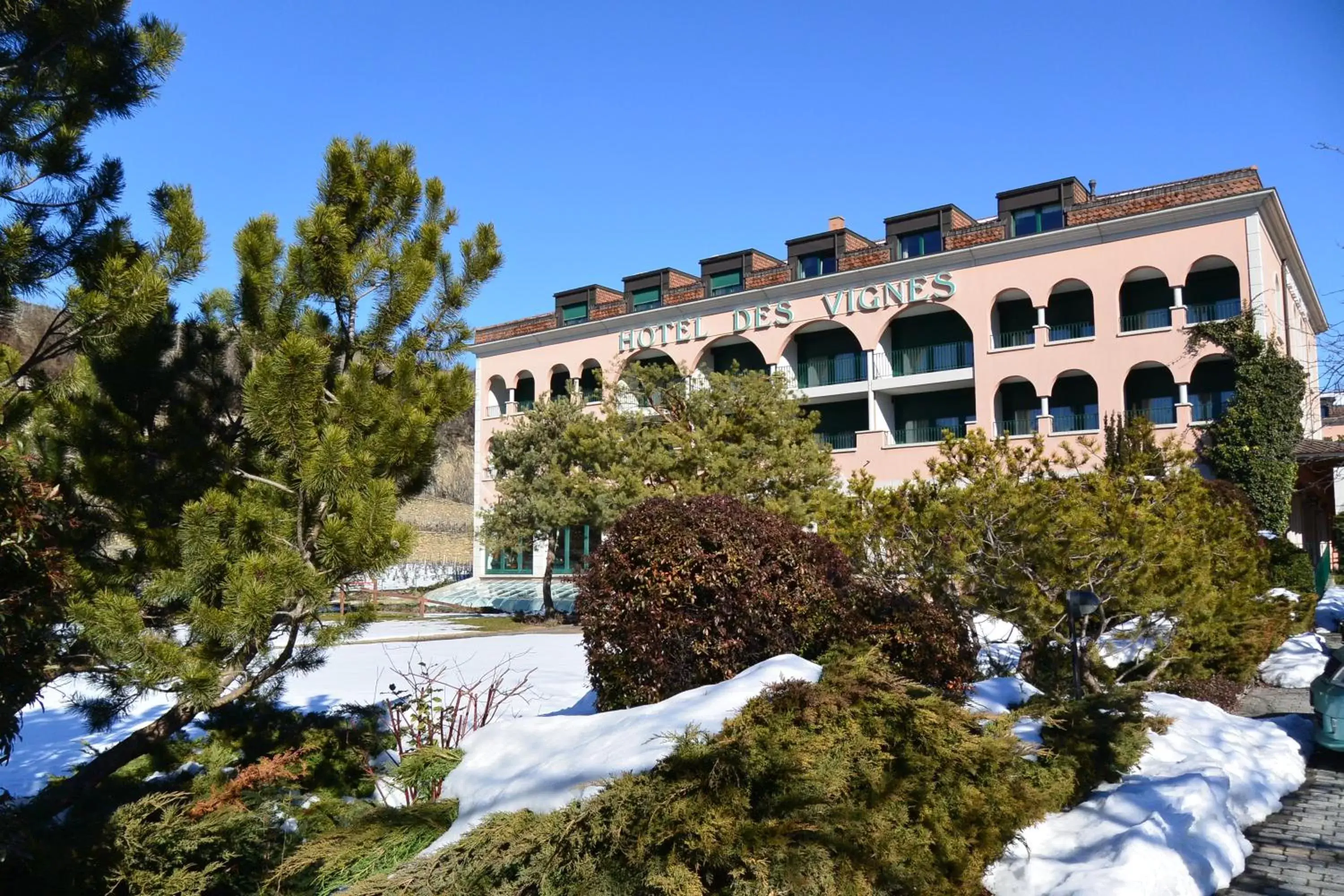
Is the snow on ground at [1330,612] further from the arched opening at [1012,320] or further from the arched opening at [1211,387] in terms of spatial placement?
the arched opening at [1012,320]

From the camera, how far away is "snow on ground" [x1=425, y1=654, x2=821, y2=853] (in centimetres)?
481

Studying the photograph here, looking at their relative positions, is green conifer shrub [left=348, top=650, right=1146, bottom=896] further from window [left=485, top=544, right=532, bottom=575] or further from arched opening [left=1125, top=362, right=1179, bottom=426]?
window [left=485, top=544, right=532, bottom=575]

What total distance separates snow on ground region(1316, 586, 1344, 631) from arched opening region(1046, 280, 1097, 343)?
9.24 m

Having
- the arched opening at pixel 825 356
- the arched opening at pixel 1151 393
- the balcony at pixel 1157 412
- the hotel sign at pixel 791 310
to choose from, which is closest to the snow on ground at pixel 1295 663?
the balcony at pixel 1157 412

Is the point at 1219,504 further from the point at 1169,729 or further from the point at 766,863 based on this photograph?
the point at 766,863

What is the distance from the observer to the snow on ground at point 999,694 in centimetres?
724

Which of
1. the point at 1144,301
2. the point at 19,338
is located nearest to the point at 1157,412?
the point at 1144,301

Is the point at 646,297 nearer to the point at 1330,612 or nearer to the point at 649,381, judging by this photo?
the point at 649,381

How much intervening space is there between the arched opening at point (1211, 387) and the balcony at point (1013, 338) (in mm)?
4590

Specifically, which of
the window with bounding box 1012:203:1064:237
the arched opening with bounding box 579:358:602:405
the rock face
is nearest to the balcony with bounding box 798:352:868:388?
the window with bounding box 1012:203:1064:237

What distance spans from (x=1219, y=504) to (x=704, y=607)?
495 inches

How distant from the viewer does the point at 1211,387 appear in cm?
2617

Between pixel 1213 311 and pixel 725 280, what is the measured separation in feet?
53.0

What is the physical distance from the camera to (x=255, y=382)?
19.6 ft
